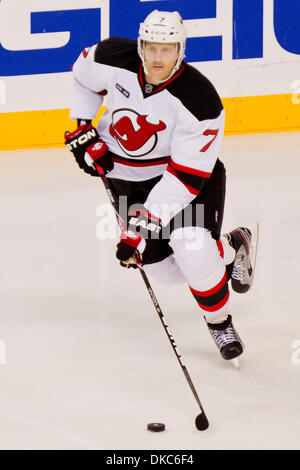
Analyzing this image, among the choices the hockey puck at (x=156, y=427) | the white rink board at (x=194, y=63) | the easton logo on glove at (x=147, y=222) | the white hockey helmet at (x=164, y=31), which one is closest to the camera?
the hockey puck at (x=156, y=427)

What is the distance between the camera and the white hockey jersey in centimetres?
369

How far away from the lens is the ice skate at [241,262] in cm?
434

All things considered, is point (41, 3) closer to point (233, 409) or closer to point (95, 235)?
point (95, 235)

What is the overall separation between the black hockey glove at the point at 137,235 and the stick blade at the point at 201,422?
0.67m

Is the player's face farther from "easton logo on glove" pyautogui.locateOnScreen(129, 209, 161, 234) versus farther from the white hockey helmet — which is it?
"easton logo on glove" pyautogui.locateOnScreen(129, 209, 161, 234)

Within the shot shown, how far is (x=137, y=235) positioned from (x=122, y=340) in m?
0.60

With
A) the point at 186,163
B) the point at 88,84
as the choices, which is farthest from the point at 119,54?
the point at 186,163

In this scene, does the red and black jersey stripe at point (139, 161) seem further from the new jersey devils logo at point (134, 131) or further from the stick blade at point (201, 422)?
the stick blade at point (201, 422)

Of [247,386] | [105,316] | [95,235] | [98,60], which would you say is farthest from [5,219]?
[247,386]

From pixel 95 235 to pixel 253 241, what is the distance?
3.95 ft

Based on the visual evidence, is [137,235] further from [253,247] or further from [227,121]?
[227,121]

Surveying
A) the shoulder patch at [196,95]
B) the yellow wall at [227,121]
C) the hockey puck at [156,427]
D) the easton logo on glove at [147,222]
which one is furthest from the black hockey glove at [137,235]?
the yellow wall at [227,121]

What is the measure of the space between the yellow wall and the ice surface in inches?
38.8

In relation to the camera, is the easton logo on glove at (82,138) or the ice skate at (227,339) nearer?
the ice skate at (227,339)
